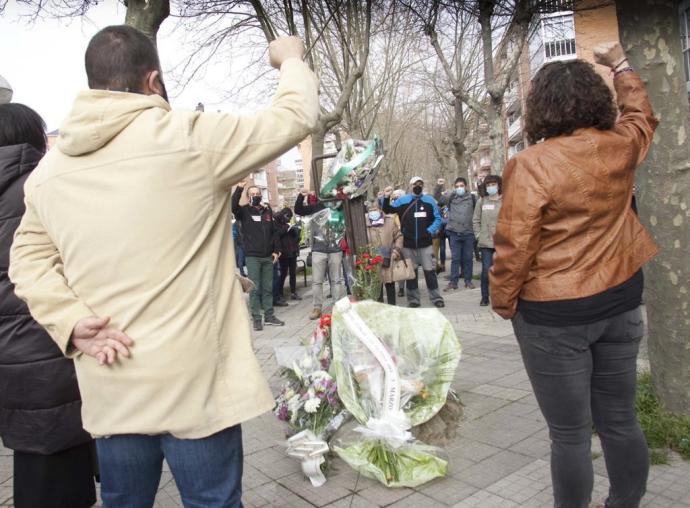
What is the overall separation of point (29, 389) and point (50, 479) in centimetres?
38

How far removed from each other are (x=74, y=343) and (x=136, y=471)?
1.33 feet

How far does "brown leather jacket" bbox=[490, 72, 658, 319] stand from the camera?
2.06m

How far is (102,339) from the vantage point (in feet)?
5.09

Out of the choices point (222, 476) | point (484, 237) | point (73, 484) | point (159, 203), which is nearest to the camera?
point (159, 203)

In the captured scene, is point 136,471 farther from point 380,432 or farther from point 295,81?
point 380,432

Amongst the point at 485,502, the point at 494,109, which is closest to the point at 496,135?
the point at 494,109

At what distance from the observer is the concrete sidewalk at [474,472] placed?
9.47ft

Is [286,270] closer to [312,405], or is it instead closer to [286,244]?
[286,244]

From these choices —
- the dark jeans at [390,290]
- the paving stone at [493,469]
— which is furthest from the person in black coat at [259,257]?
the paving stone at [493,469]

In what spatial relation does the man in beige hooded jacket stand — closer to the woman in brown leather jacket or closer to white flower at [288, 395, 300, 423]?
the woman in brown leather jacket

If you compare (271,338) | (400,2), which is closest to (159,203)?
(400,2)

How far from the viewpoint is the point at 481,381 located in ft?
15.9

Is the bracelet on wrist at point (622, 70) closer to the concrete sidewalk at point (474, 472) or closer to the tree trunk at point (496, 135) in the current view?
the concrete sidewalk at point (474, 472)

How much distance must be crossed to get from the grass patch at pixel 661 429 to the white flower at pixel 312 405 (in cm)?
178
